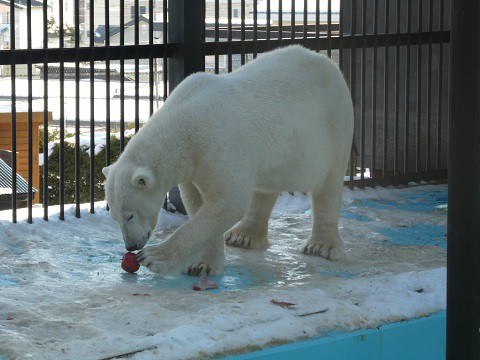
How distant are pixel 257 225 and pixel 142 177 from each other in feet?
4.27

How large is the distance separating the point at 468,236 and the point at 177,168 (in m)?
1.98

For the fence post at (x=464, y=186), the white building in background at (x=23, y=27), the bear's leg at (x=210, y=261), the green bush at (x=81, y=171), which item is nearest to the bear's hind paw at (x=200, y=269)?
the bear's leg at (x=210, y=261)

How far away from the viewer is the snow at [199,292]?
3508mm

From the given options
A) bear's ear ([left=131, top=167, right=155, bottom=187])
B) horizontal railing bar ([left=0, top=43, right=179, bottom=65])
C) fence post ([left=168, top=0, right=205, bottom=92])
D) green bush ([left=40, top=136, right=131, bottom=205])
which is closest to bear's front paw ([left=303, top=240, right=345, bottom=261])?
bear's ear ([left=131, top=167, right=155, bottom=187])

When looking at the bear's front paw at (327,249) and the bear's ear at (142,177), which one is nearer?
the bear's ear at (142,177)

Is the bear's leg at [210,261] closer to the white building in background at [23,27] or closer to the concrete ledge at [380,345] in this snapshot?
the concrete ledge at [380,345]

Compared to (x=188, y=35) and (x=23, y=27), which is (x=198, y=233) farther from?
(x=23, y=27)

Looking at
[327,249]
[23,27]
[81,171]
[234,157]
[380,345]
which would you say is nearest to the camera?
[380,345]

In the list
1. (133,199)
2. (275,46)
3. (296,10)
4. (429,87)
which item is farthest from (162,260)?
(296,10)

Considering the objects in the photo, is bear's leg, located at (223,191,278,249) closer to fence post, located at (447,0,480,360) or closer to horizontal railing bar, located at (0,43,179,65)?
horizontal railing bar, located at (0,43,179,65)

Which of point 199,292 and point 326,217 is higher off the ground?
point 326,217

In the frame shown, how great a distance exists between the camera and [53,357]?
3.26 m

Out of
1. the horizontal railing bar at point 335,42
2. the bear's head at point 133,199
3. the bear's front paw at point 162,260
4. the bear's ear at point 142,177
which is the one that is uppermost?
the horizontal railing bar at point 335,42

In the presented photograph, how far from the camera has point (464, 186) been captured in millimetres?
2697
